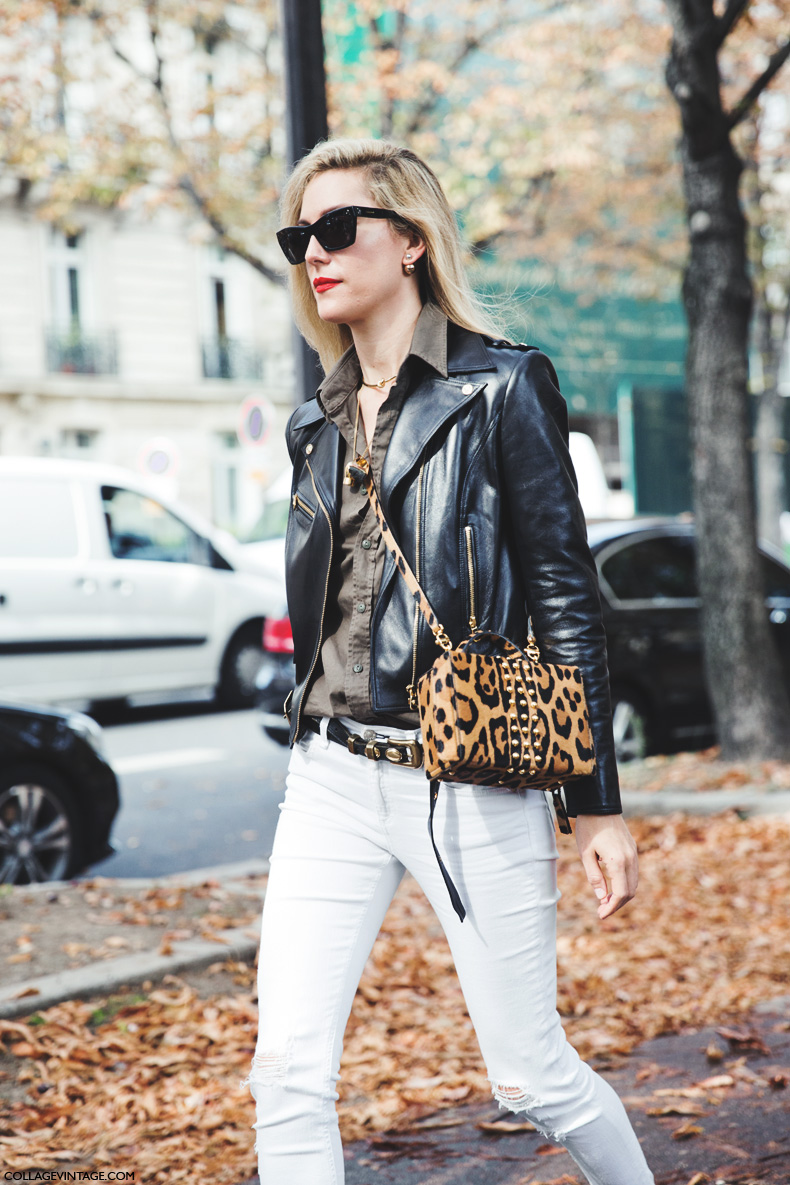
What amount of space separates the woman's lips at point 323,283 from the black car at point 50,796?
380 centimetres

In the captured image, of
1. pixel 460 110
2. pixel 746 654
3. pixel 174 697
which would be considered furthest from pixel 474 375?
pixel 460 110

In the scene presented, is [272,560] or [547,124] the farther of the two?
[547,124]

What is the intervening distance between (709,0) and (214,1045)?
6333mm

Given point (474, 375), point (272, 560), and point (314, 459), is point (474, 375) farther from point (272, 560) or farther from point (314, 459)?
point (272, 560)

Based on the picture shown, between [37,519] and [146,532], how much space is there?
1029mm

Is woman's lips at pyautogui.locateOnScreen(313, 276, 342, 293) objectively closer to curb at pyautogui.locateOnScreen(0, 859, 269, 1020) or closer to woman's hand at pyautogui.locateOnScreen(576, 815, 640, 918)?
woman's hand at pyautogui.locateOnScreen(576, 815, 640, 918)

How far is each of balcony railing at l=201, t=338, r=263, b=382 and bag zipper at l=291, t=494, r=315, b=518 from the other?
21533 mm

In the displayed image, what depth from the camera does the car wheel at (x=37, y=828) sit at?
553 centimetres

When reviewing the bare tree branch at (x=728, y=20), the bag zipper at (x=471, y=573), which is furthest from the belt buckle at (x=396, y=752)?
the bare tree branch at (x=728, y=20)

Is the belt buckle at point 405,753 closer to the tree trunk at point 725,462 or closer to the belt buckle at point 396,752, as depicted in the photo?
the belt buckle at point 396,752

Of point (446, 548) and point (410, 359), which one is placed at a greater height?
point (410, 359)

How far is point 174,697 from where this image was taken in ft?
37.6

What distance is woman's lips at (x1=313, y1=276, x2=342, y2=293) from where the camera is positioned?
2.23 m

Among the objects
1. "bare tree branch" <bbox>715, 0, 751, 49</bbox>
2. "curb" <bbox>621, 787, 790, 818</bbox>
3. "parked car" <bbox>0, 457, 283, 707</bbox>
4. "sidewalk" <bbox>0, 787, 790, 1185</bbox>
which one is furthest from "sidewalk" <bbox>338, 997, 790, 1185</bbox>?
"parked car" <bbox>0, 457, 283, 707</bbox>
